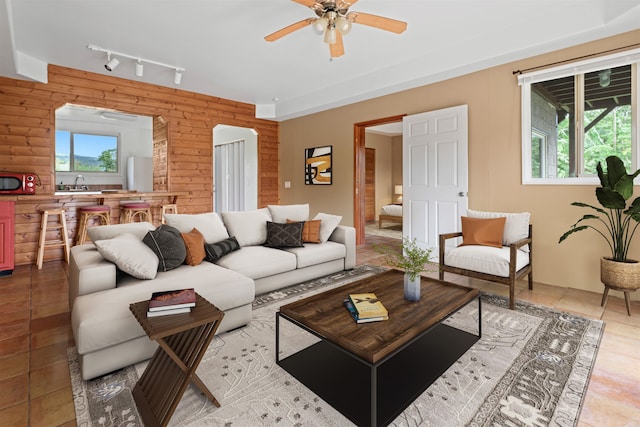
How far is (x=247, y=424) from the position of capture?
1516mm

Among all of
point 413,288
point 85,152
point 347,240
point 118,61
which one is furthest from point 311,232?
point 85,152

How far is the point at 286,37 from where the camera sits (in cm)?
382

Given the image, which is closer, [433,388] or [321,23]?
[433,388]

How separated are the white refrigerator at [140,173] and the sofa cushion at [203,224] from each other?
18.1 ft

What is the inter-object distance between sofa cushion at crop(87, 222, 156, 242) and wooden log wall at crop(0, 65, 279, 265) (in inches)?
113

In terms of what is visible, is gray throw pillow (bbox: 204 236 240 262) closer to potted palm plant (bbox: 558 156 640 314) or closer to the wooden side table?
the wooden side table

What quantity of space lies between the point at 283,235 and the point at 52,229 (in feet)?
11.8

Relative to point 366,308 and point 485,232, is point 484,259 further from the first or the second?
point 366,308

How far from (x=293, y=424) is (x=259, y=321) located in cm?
118

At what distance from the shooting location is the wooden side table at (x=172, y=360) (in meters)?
1.49

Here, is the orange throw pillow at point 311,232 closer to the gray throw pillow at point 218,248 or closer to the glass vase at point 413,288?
the gray throw pillow at point 218,248

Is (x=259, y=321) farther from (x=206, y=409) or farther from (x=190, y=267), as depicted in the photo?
(x=206, y=409)

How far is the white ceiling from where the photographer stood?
3115mm

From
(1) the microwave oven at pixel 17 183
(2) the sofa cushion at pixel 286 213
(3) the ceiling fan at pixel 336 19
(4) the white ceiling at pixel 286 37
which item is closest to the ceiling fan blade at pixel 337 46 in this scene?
(3) the ceiling fan at pixel 336 19
